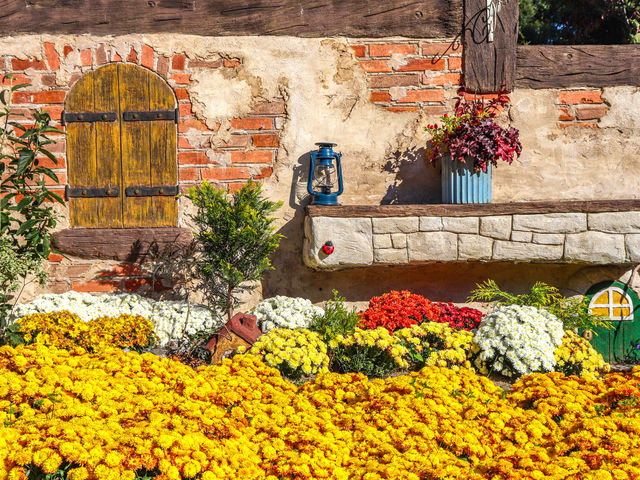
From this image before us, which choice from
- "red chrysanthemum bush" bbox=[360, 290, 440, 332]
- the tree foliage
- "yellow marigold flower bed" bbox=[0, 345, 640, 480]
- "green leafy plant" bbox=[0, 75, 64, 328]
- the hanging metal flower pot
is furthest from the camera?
the tree foliage

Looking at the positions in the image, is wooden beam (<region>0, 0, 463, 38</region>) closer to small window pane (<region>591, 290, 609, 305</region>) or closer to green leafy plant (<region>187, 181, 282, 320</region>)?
green leafy plant (<region>187, 181, 282, 320</region>)

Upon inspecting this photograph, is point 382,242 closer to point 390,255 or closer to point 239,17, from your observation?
point 390,255

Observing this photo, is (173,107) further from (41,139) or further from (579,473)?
(579,473)

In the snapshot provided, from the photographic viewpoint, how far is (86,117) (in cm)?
472

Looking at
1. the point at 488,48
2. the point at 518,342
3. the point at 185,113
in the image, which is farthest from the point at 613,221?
the point at 185,113

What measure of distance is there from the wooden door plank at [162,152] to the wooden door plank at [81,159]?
0.50 metres

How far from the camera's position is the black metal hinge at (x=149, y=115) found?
4.71m

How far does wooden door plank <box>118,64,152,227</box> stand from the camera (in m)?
4.73

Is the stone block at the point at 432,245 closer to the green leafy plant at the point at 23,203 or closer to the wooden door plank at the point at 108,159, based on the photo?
the wooden door plank at the point at 108,159

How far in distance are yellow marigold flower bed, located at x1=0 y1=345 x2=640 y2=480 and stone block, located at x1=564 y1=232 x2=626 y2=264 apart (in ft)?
5.51

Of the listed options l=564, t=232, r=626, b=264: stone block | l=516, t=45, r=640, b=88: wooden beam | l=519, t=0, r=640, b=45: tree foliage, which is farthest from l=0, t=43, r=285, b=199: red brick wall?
l=519, t=0, r=640, b=45: tree foliage

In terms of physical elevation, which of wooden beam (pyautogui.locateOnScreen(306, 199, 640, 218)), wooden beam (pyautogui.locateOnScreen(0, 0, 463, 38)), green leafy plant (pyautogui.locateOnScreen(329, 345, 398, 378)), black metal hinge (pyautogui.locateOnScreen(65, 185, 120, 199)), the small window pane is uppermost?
wooden beam (pyautogui.locateOnScreen(0, 0, 463, 38))

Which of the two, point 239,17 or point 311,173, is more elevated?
point 239,17

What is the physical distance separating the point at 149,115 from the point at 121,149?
0.37m
